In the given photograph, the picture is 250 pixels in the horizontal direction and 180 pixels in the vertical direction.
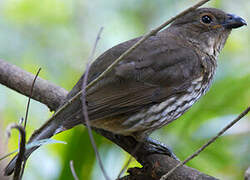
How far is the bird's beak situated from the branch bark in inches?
50.8

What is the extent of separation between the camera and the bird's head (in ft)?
12.5

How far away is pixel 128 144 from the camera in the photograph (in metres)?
3.41

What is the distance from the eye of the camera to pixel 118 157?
11.8 ft

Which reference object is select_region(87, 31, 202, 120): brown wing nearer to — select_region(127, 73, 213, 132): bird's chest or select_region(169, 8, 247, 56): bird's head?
select_region(127, 73, 213, 132): bird's chest

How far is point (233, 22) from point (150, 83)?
1011 mm

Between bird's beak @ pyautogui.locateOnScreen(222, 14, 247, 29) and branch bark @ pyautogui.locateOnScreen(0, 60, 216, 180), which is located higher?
bird's beak @ pyautogui.locateOnScreen(222, 14, 247, 29)

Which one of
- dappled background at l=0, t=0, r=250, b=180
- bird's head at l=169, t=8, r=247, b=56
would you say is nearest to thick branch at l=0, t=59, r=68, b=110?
dappled background at l=0, t=0, r=250, b=180

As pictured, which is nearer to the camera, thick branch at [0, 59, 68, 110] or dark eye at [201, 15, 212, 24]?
thick branch at [0, 59, 68, 110]

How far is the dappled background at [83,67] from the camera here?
3.53 metres

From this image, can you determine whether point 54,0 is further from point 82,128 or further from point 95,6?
point 82,128

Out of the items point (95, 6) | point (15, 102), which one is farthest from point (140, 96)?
point (95, 6)

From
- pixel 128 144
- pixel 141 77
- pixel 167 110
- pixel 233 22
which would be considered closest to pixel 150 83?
pixel 141 77

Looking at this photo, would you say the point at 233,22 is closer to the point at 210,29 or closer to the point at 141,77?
the point at 210,29

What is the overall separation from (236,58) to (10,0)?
289cm
